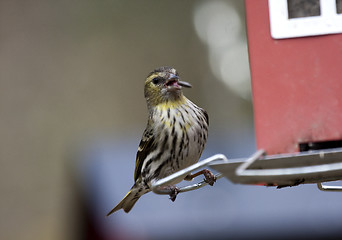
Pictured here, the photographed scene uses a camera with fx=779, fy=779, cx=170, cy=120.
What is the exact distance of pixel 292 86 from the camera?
3039 mm

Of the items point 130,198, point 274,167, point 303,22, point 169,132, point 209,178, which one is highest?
point 303,22

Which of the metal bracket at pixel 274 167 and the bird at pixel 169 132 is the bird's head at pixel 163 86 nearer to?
the bird at pixel 169 132

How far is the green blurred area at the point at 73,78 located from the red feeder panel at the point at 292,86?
18.3ft

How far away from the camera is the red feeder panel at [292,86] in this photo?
3012mm

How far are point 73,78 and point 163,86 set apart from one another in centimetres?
539

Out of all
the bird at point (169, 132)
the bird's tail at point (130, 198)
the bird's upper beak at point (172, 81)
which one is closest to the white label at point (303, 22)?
the bird at point (169, 132)

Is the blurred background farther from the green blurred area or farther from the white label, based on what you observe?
the white label

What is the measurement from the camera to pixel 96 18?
930 centimetres

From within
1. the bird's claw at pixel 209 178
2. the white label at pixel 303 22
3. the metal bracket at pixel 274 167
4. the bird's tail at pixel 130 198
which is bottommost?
the bird's tail at pixel 130 198

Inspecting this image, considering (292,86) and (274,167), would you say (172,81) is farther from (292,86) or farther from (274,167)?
(274,167)

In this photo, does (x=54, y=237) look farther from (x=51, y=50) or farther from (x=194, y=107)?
(x=194, y=107)

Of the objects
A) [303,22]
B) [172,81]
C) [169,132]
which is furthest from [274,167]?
[172,81]

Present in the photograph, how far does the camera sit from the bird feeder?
3012 millimetres

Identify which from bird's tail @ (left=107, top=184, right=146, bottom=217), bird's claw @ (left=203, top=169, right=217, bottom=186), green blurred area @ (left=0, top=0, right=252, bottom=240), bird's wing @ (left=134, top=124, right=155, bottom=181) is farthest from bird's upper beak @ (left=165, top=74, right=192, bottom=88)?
green blurred area @ (left=0, top=0, right=252, bottom=240)
